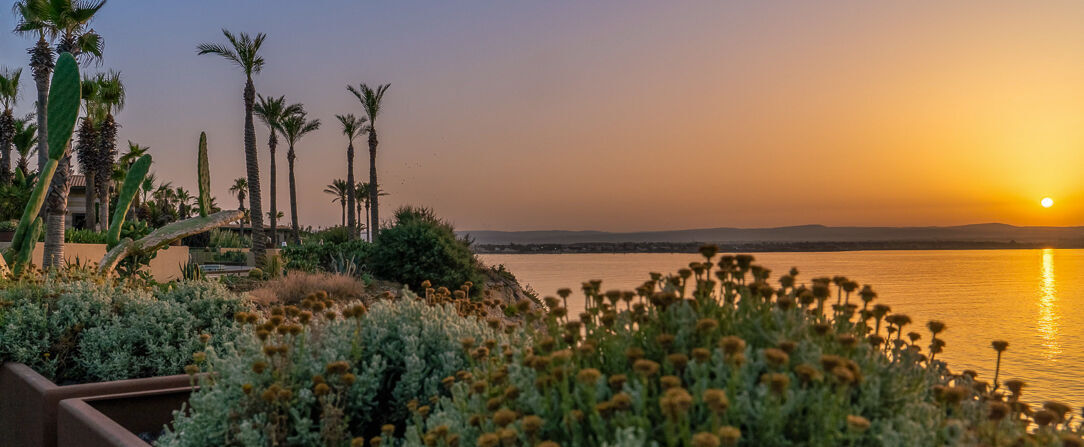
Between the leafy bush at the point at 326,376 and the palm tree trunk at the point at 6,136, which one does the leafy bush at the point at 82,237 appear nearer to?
the palm tree trunk at the point at 6,136

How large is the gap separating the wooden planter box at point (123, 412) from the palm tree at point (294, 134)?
143 ft

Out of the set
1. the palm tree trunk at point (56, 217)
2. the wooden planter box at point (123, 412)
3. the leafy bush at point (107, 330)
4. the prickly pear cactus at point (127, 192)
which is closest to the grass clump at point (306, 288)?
the prickly pear cactus at point (127, 192)

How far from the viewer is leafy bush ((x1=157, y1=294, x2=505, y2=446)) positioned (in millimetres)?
2869

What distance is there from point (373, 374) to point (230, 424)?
590mm

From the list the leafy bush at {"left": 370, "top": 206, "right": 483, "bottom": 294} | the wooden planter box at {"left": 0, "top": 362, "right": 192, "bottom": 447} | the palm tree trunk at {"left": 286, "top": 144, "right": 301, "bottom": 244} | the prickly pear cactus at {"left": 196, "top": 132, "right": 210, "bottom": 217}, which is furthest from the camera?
the palm tree trunk at {"left": 286, "top": 144, "right": 301, "bottom": 244}

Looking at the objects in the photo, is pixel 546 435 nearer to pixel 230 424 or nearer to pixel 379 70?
pixel 230 424

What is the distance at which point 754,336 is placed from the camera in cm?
208

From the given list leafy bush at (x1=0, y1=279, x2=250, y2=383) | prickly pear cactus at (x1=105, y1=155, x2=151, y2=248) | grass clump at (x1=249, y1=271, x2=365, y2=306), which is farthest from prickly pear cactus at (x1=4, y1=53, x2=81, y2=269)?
leafy bush at (x1=0, y1=279, x2=250, y2=383)

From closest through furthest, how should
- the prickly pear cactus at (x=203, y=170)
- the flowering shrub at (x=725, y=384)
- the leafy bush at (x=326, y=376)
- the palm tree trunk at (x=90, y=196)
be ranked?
the flowering shrub at (x=725, y=384) → the leafy bush at (x=326, y=376) → the prickly pear cactus at (x=203, y=170) → the palm tree trunk at (x=90, y=196)

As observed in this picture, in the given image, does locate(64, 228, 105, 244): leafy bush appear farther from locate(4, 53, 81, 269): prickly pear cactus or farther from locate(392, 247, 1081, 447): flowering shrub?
locate(392, 247, 1081, 447): flowering shrub

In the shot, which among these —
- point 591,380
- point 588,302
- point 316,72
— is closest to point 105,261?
point 588,302

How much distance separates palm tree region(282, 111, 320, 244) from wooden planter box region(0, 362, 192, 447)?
42.5m

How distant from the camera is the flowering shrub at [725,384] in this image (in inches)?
68.1

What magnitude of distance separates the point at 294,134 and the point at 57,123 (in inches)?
1519
